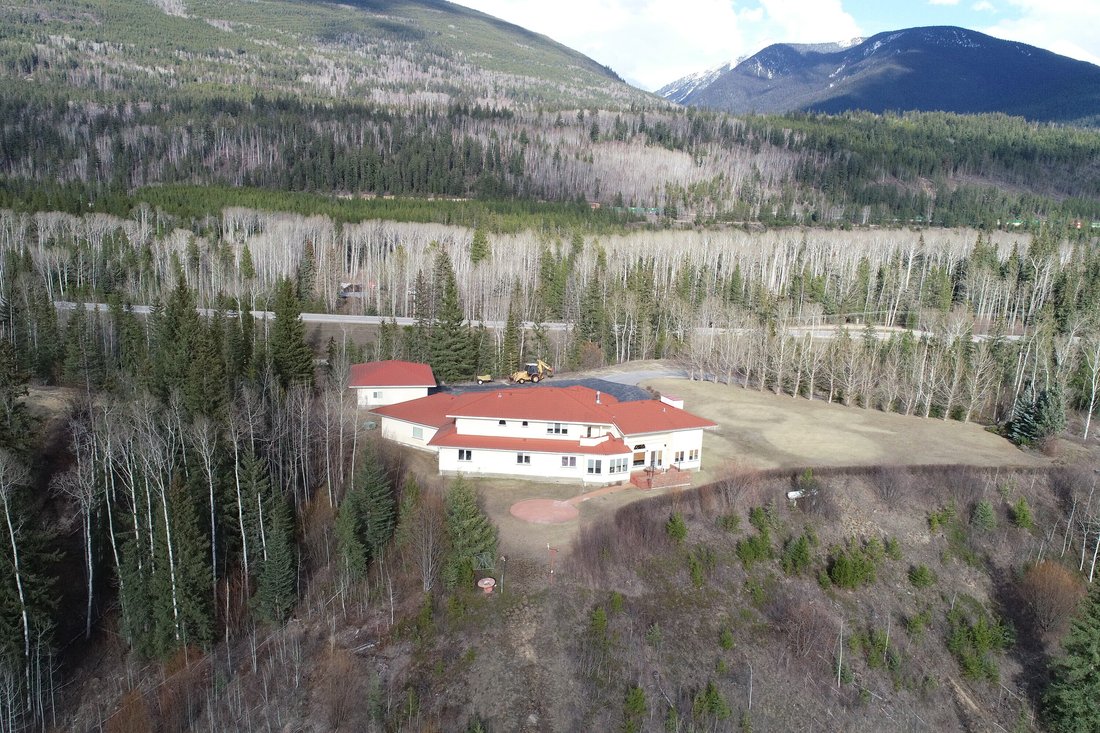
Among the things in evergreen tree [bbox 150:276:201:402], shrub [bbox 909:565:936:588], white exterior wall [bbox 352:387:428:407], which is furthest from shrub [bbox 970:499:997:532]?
evergreen tree [bbox 150:276:201:402]

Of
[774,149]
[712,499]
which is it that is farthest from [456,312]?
[774,149]

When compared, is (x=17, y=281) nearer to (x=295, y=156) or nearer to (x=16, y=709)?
(x=16, y=709)

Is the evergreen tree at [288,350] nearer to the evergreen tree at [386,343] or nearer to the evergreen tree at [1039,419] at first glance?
the evergreen tree at [386,343]

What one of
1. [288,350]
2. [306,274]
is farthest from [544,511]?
[306,274]

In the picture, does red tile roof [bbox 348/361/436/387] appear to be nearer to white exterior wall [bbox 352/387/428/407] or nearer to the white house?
white exterior wall [bbox 352/387/428/407]

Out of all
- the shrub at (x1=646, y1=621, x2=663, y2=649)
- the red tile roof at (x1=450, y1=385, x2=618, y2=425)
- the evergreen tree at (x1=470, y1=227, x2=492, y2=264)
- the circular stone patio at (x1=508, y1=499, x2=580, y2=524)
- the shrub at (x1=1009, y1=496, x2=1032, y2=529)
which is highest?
the evergreen tree at (x1=470, y1=227, x2=492, y2=264)

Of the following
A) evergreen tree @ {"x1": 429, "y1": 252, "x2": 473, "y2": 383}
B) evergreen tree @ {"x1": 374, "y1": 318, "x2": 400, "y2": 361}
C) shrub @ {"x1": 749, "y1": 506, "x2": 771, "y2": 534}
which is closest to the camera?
shrub @ {"x1": 749, "y1": 506, "x2": 771, "y2": 534}

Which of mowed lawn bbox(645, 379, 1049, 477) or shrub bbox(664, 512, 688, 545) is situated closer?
shrub bbox(664, 512, 688, 545)
